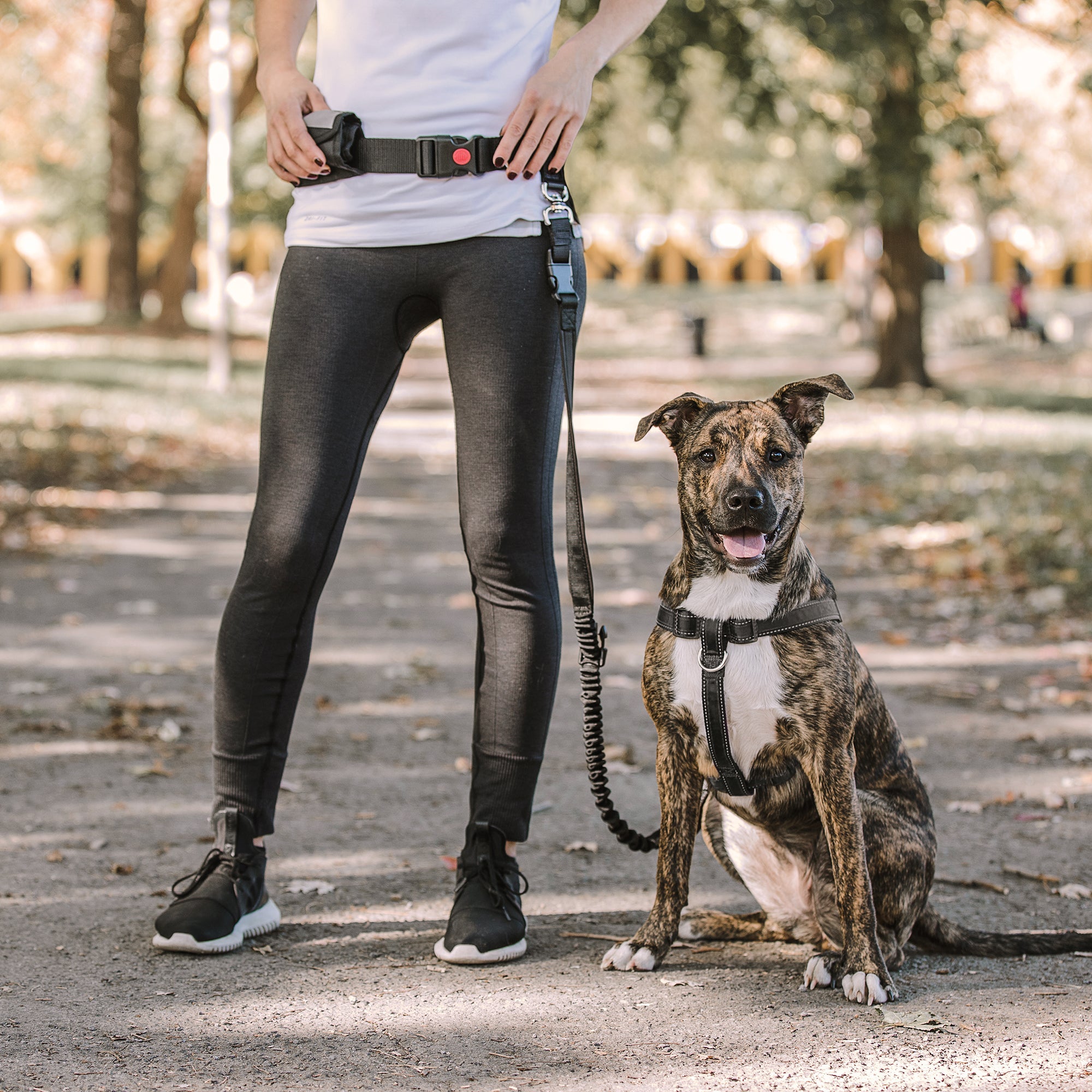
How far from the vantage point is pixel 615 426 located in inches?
686

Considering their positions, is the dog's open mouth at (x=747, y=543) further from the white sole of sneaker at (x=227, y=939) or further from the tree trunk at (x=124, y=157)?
the tree trunk at (x=124, y=157)

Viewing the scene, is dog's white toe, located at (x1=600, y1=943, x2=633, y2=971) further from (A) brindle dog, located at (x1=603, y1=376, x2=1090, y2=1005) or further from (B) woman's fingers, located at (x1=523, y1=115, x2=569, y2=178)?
(B) woman's fingers, located at (x1=523, y1=115, x2=569, y2=178)

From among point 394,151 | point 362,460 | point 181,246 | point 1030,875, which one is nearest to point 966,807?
point 1030,875

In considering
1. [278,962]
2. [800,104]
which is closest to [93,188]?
[800,104]

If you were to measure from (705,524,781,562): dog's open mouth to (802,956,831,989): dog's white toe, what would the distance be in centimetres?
87

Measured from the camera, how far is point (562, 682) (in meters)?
6.20

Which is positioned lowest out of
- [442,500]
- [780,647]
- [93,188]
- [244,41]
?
[442,500]

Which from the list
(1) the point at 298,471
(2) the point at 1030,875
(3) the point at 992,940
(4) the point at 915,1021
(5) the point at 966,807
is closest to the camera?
(4) the point at 915,1021

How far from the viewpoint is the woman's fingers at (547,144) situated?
10.1ft

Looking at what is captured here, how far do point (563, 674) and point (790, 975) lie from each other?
126 inches

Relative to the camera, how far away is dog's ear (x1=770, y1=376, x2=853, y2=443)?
3238mm

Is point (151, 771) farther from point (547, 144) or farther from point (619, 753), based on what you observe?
point (547, 144)

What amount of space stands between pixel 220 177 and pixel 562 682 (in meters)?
14.1

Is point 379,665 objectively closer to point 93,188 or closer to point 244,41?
point 244,41
